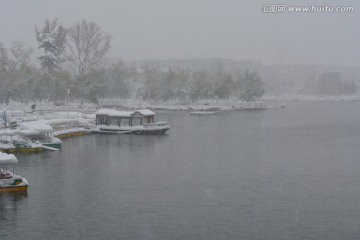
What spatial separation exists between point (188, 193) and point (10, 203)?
10.7 m

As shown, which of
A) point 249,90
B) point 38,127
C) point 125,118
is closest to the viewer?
point 38,127

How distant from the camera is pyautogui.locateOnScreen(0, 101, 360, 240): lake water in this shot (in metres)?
25.2

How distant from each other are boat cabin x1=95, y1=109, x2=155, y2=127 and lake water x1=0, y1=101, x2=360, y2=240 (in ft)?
38.7

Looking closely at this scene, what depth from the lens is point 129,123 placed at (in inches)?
2685

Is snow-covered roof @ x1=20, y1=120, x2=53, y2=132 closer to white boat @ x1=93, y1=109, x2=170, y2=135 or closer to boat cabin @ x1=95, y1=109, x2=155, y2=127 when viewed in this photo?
white boat @ x1=93, y1=109, x2=170, y2=135

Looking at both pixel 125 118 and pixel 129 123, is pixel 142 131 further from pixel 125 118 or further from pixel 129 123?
pixel 125 118

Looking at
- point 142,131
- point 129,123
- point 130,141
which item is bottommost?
point 130,141

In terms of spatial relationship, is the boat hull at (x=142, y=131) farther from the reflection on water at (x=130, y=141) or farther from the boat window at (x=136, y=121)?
the boat window at (x=136, y=121)

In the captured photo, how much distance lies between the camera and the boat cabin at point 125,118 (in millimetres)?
67875

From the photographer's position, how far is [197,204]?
2962 centimetres

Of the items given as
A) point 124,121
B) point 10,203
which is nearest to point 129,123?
point 124,121

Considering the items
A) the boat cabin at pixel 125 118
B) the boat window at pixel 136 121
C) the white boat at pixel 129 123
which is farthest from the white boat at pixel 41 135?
the boat window at pixel 136 121

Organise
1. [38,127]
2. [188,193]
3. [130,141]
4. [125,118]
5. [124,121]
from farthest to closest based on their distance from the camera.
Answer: [124,121] < [125,118] < [130,141] < [38,127] < [188,193]

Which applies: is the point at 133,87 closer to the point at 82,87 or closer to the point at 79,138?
the point at 82,87
